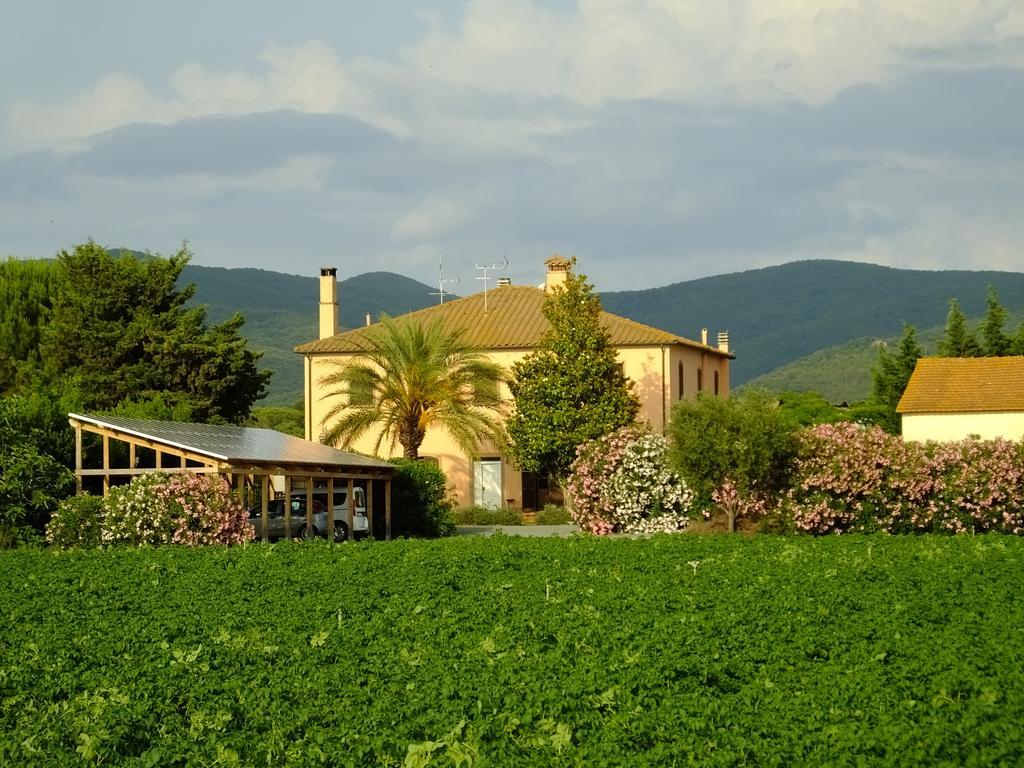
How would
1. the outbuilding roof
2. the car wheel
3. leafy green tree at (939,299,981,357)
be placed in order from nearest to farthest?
the outbuilding roof
the car wheel
leafy green tree at (939,299,981,357)

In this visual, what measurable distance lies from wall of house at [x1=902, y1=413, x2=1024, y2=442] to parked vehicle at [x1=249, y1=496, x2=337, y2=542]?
1905 centimetres

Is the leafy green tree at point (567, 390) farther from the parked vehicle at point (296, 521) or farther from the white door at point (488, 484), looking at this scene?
the parked vehicle at point (296, 521)

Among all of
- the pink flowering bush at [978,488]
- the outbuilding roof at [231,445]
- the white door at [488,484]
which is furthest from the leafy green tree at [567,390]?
the pink flowering bush at [978,488]

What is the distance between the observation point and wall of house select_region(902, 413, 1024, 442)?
44.3 m

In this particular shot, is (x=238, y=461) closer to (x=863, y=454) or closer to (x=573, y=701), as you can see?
(x=863, y=454)

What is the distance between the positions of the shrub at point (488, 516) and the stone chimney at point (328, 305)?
1043cm

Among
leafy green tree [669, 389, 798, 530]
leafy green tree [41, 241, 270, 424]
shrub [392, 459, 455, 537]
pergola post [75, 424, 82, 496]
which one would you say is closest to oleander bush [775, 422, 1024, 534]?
leafy green tree [669, 389, 798, 530]

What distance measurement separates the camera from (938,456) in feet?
107

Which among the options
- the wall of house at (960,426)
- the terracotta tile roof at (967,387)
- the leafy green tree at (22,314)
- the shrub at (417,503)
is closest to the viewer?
the shrub at (417,503)

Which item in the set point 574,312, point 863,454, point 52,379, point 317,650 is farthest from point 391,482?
point 317,650

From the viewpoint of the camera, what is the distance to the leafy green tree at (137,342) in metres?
48.5

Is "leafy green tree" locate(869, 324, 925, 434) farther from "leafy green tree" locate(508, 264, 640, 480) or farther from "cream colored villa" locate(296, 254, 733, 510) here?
"leafy green tree" locate(508, 264, 640, 480)

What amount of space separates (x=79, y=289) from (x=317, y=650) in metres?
39.3

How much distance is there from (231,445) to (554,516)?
1577cm
